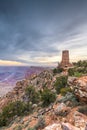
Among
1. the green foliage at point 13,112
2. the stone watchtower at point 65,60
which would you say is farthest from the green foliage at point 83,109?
the stone watchtower at point 65,60

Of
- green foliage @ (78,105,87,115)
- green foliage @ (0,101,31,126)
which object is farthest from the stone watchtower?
green foliage @ (78,105,87,115)

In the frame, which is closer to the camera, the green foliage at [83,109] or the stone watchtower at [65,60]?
the green foliage at [83,109]

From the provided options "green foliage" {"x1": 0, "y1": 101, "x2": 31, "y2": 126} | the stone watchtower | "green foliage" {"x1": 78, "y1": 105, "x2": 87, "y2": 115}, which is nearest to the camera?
"green foliage" {"x1": 78, "y1": 105, "x2": 87, "y2": 115}

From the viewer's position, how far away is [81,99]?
23.5 metres

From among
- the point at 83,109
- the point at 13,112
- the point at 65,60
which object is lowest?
the point at 13,112

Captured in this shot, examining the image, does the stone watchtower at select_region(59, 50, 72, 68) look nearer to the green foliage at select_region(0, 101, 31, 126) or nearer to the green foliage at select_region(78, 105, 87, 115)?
the green foliage at select_region(0, 101, 31, 126)

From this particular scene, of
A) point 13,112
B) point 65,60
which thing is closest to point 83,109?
point 13,112

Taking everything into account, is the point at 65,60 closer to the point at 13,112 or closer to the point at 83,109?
the point at 13,112

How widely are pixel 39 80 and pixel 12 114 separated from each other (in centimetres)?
4694

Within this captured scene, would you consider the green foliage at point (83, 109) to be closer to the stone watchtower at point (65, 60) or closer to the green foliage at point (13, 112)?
the green foliage at point (13, 112)

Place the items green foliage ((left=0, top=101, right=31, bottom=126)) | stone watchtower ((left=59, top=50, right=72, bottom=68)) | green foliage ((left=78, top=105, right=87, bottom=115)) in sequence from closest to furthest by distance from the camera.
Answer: green foliage ((left=78, top=105, right=87, bottom=115)) → green foliage ((left=0, top=101, right=31, bottom=126)) → stone watchtower ((left=59, top=50, right=72, bottom=68))

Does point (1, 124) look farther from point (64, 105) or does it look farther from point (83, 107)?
point (83, 107)

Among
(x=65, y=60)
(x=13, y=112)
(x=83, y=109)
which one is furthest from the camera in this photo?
(x=65, y=60)

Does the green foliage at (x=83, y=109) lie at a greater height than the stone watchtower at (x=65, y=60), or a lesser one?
lesser
